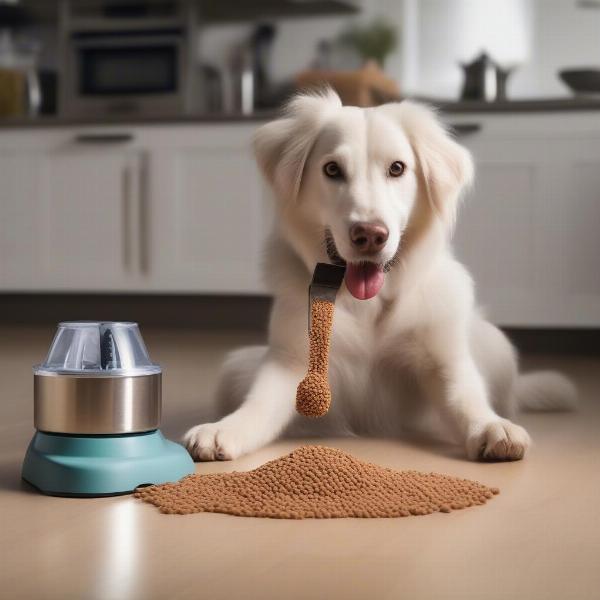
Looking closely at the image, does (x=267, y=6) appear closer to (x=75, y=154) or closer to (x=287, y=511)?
(x=75, y=154)

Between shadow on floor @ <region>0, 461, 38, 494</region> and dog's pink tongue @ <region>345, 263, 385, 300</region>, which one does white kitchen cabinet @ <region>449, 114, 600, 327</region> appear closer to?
dog's pink tongue @ <region>345, 263, 385, 300</region>

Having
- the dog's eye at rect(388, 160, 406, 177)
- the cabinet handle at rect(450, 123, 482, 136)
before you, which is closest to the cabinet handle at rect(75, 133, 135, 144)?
the cabinet handle at rect(450, 123, 482, 136)

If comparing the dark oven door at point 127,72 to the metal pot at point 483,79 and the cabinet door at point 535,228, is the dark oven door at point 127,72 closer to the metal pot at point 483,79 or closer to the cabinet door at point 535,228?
the metal pot at point 483,79

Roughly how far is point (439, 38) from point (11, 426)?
3924 mm

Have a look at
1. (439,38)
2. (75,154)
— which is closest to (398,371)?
(75,154)

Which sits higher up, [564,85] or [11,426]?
[564,85]

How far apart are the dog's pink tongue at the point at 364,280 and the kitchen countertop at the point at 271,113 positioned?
247 centimetres

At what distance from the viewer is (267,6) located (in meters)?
5.94

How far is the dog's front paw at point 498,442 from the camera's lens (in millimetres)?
2035

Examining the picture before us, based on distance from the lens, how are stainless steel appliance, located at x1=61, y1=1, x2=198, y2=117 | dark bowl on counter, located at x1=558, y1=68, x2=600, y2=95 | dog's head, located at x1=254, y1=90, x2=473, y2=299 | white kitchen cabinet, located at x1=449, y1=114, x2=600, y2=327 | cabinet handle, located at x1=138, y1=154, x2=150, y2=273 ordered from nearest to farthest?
1. dog's head, located at x1=254, y1=90, x2=473, y2=299
2. white kitchen cabinet, located at x1=449, y1=114, x2=600, y2=327
3. dark bowl on counter, located at x1=558, y1=68, x2=600, y2=95
4. cabinet handle, located at x1=138, y1=154, x2=150, y2=273
5. stainless steel appliance, located at x1=61, y1=1, x2=198, y2=117

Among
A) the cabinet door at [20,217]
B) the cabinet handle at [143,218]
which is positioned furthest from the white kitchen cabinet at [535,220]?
the cabinet door at [20,217]

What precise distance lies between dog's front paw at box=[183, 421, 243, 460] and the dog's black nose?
44 cm

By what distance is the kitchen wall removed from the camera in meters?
5.52

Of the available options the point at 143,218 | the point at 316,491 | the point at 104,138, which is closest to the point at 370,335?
the point at 316,491
